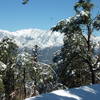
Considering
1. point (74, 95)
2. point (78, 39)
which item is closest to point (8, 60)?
point (78, 39)

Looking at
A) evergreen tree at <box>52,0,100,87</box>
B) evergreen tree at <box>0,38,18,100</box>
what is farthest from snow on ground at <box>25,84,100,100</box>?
evergreen tree at <box>0,38,18,100</box>

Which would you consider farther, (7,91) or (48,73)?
(7,91)

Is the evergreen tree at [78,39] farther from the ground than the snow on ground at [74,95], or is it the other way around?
the evergreen tree at [78,39]

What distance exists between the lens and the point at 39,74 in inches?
1713

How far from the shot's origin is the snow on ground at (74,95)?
7.49 m

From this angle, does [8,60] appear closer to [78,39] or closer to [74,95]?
[78,39]

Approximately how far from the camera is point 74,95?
26.5 ft

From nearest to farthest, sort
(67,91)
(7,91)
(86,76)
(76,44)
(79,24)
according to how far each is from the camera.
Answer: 1. (67,91)
2. (79,24)
3. (76,44)
4. (86,76)
5. (7,91)

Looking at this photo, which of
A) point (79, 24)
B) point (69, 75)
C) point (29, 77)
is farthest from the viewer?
point (29, 77)

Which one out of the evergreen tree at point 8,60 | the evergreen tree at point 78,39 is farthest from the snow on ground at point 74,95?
the evergreen tree at point 8,60

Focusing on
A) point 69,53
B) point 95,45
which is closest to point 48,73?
point 95,45

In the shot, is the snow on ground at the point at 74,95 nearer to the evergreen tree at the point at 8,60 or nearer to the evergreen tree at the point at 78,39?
the evergreen tree at the point at 78,39

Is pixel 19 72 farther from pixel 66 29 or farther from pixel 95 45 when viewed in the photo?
pixel 66 29

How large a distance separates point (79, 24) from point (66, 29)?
4.12 ft
